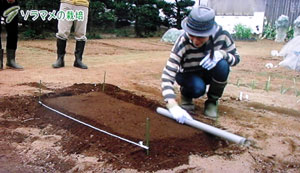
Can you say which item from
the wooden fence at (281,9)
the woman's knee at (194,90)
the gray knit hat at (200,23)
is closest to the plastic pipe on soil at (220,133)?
the woman's knee at (194,90)

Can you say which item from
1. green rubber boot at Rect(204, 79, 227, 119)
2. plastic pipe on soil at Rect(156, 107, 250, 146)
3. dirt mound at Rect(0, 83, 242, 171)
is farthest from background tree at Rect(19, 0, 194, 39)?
plastic pipe on soil at Rect(156, 107, 250, 146)

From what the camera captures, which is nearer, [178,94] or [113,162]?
[113,162]

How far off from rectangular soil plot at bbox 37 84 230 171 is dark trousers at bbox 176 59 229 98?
0.34 metres

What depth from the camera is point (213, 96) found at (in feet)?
8.98

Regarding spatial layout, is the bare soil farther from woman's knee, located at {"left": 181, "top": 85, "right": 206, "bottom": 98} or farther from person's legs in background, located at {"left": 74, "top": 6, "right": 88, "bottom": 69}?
person's legs in background, located at {"left": 74, "top": 6, "right": 88, "bottom": 69}

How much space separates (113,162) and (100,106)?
922mm

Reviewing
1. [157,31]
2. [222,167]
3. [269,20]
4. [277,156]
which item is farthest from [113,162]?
[269,20]

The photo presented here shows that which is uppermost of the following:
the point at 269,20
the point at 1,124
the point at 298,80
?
the point at 269,20

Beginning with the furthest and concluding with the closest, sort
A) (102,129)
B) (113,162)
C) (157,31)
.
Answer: (157,31), (102,129), (113,162)

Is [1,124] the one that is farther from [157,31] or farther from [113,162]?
[157,31]

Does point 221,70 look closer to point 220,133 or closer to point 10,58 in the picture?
point 220,133

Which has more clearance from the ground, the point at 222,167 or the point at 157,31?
the point at 157,31

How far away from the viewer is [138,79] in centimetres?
425

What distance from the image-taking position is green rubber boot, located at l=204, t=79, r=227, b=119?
8.87 ft
